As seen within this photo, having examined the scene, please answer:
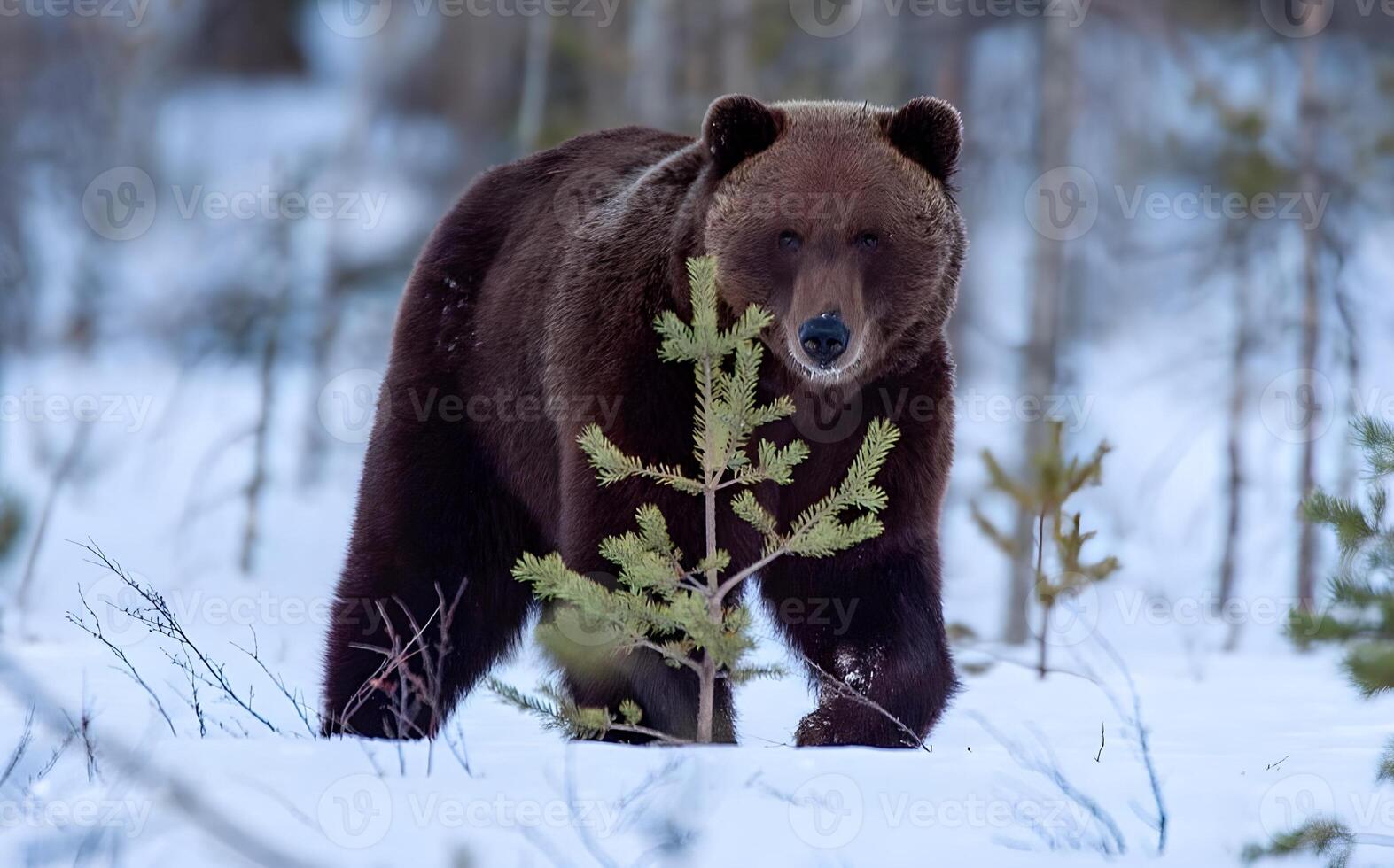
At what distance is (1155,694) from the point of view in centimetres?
576

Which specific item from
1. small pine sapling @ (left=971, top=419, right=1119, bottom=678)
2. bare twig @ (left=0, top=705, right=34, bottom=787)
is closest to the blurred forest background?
small pine sapling @ (left=971, top=419, right=1119, bottom=678)

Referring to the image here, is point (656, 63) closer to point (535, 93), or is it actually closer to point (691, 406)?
point (535, 93)

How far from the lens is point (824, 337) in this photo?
4.18 metres

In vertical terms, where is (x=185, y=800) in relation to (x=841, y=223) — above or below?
below

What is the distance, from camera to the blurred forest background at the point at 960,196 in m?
11.7

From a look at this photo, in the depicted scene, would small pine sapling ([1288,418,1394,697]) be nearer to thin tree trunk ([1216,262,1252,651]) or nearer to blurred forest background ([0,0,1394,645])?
blurred forest background ([0,0,1394,645])

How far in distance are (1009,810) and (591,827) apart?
36.4 inches

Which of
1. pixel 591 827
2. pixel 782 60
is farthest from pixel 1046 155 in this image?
pixel 591 827

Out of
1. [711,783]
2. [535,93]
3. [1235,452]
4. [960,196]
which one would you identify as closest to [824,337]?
[711,783]

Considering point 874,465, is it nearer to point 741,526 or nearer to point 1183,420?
point 741,526

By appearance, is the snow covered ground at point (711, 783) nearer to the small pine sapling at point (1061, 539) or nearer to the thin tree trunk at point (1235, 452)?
the small pine sapling at point (1061, 539)

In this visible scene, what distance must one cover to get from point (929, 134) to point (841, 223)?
473 mm

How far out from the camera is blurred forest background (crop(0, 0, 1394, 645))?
1171cm

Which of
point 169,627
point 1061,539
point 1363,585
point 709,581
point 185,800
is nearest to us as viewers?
point 185,800
